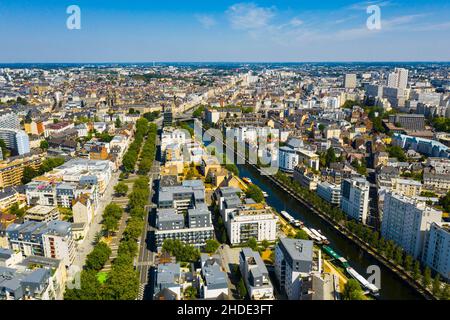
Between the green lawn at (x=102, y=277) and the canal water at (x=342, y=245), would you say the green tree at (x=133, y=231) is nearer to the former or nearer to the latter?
the green lawn at (x=102, y=277)

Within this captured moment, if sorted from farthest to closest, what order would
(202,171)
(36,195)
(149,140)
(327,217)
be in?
(149,140) < (202,171) < (36,195) < (327,217)

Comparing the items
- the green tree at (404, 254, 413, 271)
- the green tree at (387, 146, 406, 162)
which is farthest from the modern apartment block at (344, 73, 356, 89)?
the green tree at (404, 254, 413, 271)

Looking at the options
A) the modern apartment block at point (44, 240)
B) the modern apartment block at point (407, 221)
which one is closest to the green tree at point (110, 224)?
the modern apartment block at point (44, 240)

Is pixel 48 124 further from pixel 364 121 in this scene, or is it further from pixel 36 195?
pixel 364 121

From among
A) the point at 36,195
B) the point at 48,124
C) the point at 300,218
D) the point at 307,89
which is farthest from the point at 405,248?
the point at 307,89

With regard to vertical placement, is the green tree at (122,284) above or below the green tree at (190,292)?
above

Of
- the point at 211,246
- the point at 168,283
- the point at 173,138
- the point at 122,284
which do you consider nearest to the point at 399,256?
the point at 211,246

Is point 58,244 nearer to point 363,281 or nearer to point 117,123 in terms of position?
point 363,281
